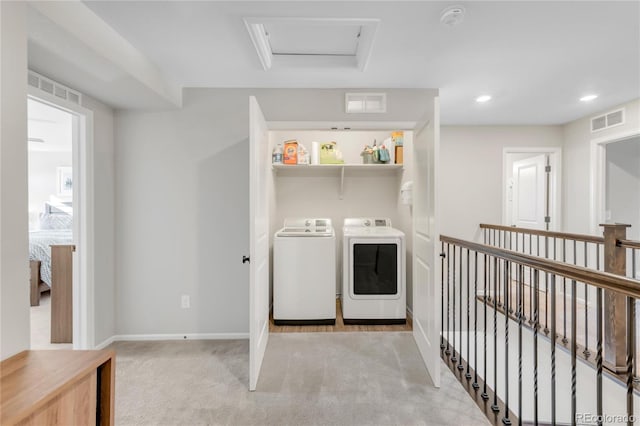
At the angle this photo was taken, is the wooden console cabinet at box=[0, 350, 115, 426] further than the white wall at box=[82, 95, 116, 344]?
No

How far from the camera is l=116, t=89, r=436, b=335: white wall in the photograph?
2742 millimetres

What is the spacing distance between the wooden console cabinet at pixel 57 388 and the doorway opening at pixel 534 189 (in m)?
4.38

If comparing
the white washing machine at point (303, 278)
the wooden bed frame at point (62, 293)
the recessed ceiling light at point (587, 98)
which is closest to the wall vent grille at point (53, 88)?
the wooden bed frame at point (62, 293)

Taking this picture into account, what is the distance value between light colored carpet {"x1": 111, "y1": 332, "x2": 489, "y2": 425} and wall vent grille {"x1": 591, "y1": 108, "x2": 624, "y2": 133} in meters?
3.36

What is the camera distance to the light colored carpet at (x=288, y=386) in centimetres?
177

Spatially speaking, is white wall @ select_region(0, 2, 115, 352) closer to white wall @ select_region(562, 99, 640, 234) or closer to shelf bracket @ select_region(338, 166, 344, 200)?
shelf bracket @ select_region(338, 166, 344, 200)

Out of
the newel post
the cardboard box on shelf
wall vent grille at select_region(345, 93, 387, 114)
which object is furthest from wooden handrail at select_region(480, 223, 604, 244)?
the cardboard box on shelf

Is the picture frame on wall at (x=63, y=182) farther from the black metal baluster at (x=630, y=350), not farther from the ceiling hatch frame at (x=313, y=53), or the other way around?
the black metal baluster at (x=630, y=350)

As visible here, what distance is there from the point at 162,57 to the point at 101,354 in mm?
2010

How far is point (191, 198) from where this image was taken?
2762 mm

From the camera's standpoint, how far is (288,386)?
2061 mm

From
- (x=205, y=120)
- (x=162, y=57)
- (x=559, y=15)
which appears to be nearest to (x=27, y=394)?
(x=162, y=57)

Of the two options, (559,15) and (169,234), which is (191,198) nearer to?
(169,234)

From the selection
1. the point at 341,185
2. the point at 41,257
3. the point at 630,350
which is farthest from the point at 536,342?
the point at 41,257
